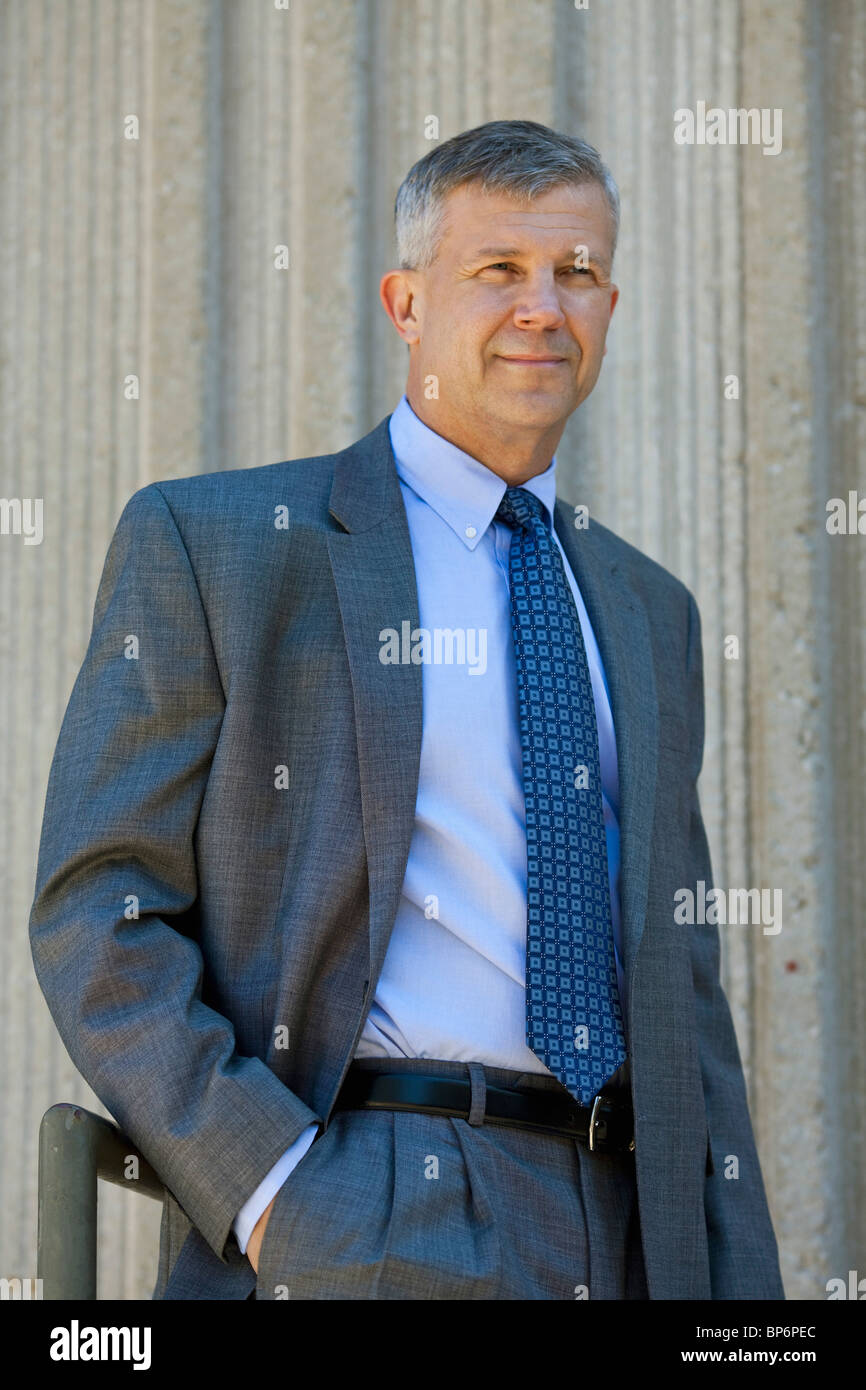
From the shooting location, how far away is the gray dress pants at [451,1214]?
6.36 ft

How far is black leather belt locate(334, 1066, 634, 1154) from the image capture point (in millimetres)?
2086

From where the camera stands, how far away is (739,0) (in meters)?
3.57

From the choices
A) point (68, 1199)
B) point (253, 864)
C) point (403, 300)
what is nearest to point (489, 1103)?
point (253, 864)

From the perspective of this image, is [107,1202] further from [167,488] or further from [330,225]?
[330,225]

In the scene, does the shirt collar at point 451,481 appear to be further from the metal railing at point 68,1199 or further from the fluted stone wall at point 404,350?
the metal railing at point 68,1199

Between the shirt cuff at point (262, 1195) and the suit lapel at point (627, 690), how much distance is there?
0.52m

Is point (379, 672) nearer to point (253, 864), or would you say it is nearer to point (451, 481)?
point (253, 864)

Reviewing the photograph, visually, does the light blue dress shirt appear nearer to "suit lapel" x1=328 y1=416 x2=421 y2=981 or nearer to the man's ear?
"suit lapel" x1=328 y1=416 x2=421 y2=981

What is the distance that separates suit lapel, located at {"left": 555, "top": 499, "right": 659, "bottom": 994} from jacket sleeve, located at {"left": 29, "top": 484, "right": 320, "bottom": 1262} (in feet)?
1.83

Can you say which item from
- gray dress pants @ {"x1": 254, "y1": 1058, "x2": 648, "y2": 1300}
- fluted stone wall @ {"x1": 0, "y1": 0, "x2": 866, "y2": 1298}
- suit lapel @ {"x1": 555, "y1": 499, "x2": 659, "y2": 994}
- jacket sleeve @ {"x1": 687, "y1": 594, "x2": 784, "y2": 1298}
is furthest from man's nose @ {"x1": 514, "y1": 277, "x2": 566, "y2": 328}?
gray dress pants @ {"x1": 254, "y1": 1058, "x2": 648, "y2": 1300}

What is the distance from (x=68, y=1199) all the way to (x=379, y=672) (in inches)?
28.7

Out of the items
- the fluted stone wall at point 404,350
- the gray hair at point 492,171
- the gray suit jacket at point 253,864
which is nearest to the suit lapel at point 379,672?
the gray suit jacket at point 253,864
